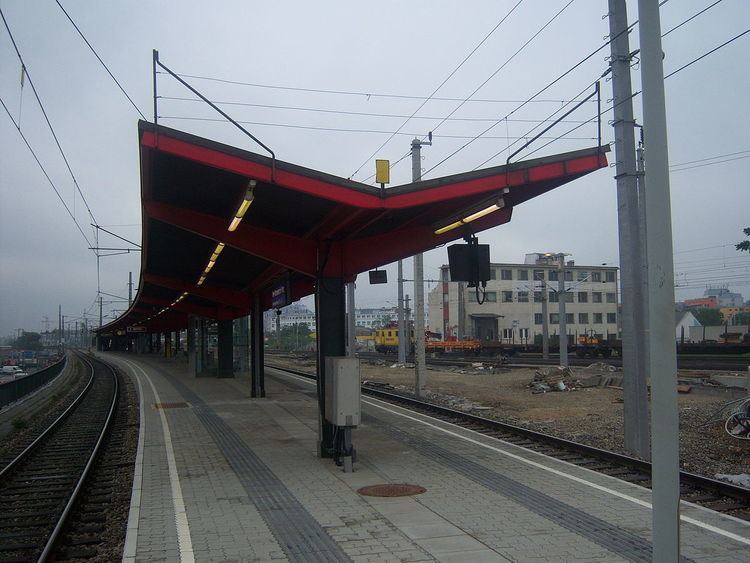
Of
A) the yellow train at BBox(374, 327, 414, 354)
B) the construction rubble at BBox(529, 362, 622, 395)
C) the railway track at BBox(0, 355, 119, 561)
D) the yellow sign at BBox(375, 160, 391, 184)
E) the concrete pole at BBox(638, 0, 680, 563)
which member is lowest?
the railway track at BBox(0, 355, 119, 561)

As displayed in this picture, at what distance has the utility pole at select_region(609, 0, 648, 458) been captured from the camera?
36.7 ft

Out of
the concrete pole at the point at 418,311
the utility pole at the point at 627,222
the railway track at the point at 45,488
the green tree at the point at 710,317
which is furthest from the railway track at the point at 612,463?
the green tree at the point at 710,317

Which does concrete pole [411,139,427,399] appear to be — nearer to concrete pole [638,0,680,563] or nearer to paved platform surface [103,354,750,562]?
paved platform surface [103,354,750,562]

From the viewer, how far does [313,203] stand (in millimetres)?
10531

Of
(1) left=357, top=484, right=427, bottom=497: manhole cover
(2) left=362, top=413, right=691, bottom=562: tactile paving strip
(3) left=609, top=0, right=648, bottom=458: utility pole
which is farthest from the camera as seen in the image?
(3) left=609, top=0, right=648, bottom=458: utility pole

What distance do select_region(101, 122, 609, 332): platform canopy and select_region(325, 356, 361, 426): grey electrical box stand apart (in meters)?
2.06

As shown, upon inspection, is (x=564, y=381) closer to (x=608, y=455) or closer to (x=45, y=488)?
(x=608, y=455)

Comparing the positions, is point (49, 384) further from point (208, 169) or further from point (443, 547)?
point (443, 547)

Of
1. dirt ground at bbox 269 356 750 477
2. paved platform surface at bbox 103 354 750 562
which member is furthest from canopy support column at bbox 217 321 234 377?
paved platform surface at bbox 103 354 750 562

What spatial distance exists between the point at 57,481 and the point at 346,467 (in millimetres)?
5154

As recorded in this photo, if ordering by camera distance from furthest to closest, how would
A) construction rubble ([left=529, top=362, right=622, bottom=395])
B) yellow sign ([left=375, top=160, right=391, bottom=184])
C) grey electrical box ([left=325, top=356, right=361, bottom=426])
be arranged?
construction rubble ([left=529, top=362, right=622, bottom=395]) < yellow sign ([left=375, top=160, right=391, bottom=184]) < grey electrical box ([left=325, top=356, right=361, bottom=426])

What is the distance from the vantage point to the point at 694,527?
22.6ft

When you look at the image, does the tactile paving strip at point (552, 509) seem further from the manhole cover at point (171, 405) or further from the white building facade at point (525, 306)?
the white building facade at point (525, 306)

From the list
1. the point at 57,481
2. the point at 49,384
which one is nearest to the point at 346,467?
the point at 57,481
